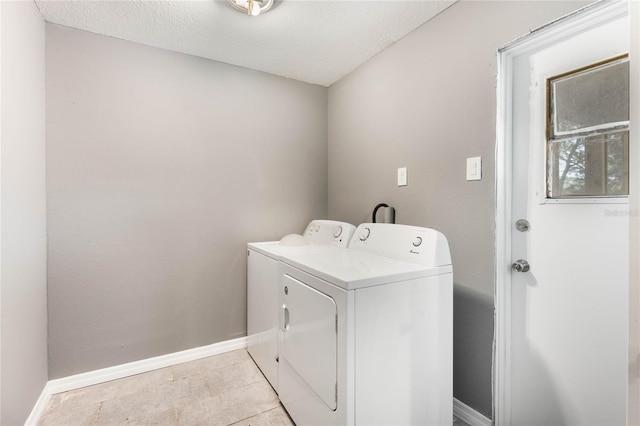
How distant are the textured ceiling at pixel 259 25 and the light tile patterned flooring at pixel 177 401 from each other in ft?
Result: 7.73

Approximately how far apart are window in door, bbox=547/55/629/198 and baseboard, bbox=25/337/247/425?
245 centimetres

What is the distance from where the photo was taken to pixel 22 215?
59.1 inches

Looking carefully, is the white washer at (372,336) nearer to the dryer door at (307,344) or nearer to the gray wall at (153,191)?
the dryer door at (307,344)

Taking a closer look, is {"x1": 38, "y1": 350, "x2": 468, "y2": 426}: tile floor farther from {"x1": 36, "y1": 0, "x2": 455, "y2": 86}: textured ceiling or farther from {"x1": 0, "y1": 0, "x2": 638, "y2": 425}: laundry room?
{"x1": 36, "y1": 0, "x2": 455, "y2": 86}: textured ceiling

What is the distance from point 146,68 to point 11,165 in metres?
1.12

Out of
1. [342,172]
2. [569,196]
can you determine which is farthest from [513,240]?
[342,172]

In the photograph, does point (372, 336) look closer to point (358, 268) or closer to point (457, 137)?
point (358, 268)

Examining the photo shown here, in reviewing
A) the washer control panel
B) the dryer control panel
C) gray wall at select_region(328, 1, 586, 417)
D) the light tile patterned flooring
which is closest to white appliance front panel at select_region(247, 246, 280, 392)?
the light tile patterned flooring

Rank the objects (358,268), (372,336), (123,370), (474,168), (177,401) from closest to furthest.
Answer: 1. (372,336)
2. (358,268)
3. (474,168)
4. (177,401)
5. (123,370)

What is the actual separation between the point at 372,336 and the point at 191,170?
181cm

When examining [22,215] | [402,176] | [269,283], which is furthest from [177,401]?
[402,176]

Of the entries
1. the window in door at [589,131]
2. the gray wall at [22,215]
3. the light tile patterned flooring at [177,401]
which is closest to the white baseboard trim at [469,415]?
the light tile patterned flooring at [177,401]

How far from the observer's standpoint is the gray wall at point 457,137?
153 centimetres

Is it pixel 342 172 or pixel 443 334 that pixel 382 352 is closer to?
pixel 443 334
